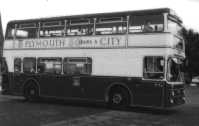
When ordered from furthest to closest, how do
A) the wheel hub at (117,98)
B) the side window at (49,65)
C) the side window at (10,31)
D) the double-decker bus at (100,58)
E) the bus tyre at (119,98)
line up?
1. the side window at (10,31)
2. the side window at (49,65)
3. the wheel hub at (117,98)
4. the bus tyre at (119,98)
5. the double-decker bus at (100,58)

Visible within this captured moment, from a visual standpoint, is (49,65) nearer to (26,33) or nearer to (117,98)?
(26,33)

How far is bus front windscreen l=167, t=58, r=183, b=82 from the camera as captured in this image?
15.3 m

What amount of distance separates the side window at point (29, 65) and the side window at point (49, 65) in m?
0.33

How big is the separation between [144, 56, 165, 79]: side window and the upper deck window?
117 cm

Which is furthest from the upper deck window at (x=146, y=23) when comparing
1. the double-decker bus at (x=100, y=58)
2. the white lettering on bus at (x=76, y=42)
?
the white lettering on bus at (x=76, y=42)

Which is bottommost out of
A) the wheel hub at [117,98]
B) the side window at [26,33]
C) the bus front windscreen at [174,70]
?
the wheel hub at [117,98]

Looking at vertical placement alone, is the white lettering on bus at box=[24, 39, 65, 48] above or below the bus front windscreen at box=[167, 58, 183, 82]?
above

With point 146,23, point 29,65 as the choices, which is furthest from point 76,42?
point 146,23

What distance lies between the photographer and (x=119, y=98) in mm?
16438

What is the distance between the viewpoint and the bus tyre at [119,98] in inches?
640

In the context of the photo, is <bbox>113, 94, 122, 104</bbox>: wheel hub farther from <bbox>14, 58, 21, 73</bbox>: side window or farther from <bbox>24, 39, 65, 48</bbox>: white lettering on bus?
<bbox>14, 58, 21, 73</bbox>: side window

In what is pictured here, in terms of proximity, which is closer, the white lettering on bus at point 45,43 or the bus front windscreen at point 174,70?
the bus front windscreen at point 174,70

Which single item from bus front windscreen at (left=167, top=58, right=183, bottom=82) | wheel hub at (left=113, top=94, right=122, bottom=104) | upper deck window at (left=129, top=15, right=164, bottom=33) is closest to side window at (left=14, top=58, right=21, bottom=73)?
wheel hub at (left=113, top=94, right=122, bottom=104)

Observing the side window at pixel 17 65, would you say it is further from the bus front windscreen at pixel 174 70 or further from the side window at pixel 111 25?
the bus front windscreen at pixel 174 70
